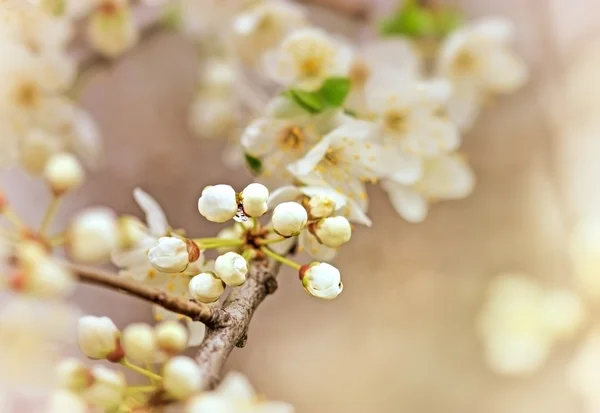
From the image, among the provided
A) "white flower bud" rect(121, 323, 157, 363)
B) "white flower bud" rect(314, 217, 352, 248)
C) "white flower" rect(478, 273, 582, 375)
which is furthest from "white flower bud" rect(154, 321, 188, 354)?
"white flower" rect(478, 273, 582, 375)

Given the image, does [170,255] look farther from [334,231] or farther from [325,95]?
[325,95]

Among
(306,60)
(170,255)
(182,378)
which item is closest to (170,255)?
(170,255)

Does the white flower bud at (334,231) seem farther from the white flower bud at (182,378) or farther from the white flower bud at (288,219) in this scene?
the white flower bud at (182,378)

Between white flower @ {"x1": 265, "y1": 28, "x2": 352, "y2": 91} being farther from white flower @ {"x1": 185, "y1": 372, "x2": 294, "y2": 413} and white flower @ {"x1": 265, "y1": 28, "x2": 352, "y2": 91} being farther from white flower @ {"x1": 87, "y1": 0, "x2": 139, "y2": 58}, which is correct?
white flower @ {"x1": 185, "y1": 372, "x2": 294, "y2": 413}

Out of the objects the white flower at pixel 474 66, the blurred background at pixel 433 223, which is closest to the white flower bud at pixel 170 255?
the white flower at pixel 474 66

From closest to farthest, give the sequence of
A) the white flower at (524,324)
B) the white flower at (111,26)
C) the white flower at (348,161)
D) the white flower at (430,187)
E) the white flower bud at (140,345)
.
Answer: the white flower bud at (140,345) < the white flower at (348,161) < the white flower at (430,187) < the white flower at (111,26) < the white flower at (524,324)
